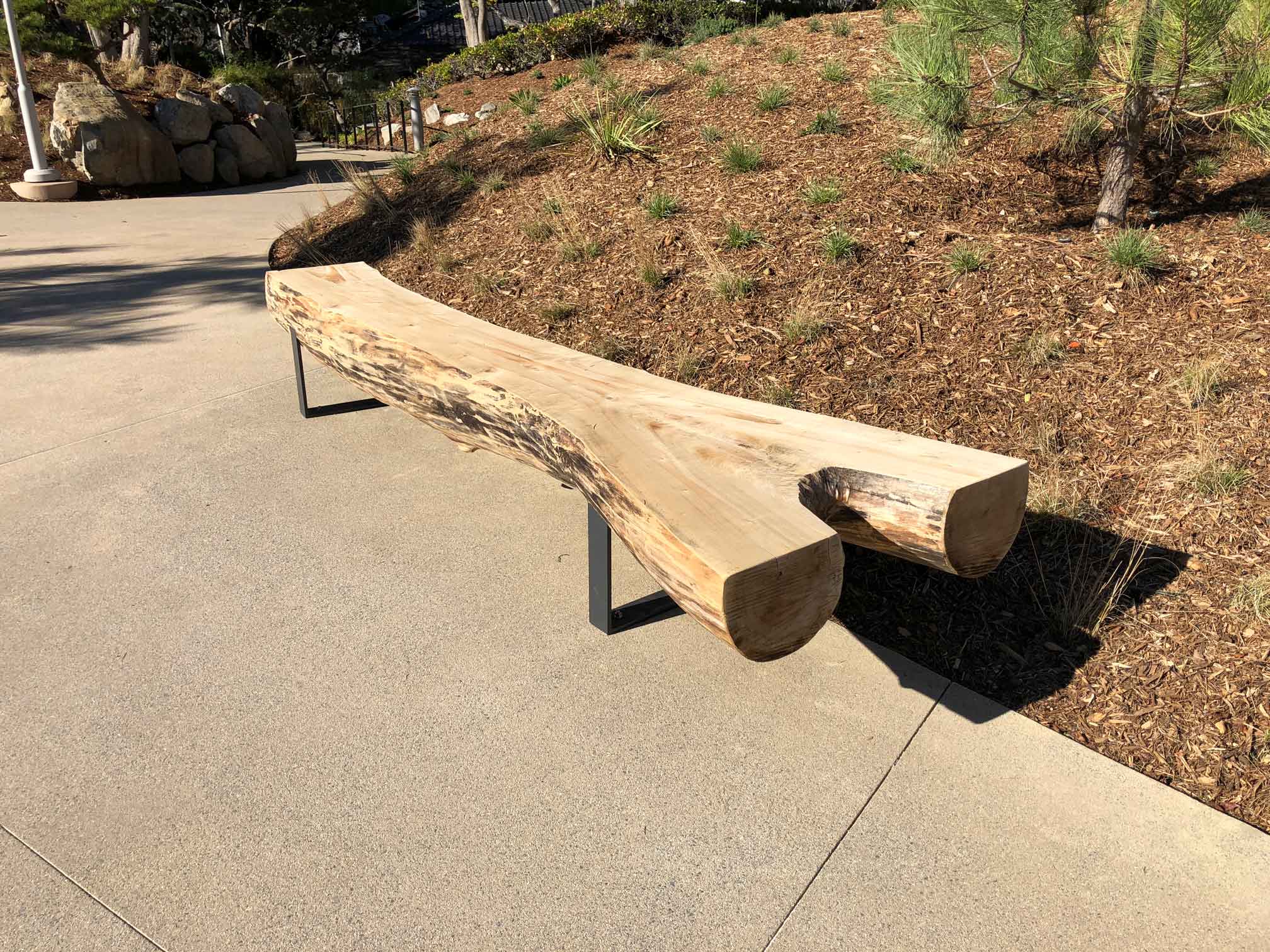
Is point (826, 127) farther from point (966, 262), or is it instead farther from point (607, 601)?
point (607, 601)

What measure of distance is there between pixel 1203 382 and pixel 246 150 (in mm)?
11787

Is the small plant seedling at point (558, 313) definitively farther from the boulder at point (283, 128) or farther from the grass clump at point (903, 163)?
the boulder at point (283, 128)

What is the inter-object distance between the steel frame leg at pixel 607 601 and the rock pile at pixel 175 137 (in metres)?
10.3

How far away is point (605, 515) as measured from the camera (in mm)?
2686

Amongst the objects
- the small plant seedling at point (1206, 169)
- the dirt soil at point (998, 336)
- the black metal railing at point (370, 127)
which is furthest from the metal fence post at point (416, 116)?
the small plant seedling at point (1206, 169)

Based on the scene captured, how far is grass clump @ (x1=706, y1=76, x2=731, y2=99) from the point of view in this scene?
7.95 metres

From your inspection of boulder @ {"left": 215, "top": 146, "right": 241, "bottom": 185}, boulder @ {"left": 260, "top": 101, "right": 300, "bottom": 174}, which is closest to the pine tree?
boulder @ {"left": 215, "top": 146, "right": 241, "bottom": 185}

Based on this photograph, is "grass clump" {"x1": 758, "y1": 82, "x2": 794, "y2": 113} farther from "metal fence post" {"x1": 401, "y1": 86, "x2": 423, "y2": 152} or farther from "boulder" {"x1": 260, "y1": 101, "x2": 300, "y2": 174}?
"boulder" {"x1": 260, "y1": 101, "x2": 300, "y2": 174}

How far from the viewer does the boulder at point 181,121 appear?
38.5ft

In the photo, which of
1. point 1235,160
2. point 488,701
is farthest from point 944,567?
point 1235,160

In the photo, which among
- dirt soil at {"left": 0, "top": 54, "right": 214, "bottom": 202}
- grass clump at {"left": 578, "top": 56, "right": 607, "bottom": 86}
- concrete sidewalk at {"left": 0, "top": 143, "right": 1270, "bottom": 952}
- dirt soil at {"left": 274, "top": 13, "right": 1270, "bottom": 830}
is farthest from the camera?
dirt soil at {"left": 0, "top": 54, "right": 214, "bottom": 202}

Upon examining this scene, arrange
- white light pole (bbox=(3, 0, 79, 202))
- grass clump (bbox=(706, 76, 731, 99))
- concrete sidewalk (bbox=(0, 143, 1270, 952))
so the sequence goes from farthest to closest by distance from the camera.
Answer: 1. white light pole (bbox=(3, 0, 79, 202))
2. grass clump (bbox=(706, 76, 731, 99))
3. concrete sidewalk (bbox=(0, 143, 1270, 952))

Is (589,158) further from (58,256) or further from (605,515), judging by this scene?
(605,515)

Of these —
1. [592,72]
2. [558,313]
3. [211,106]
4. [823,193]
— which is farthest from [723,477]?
[211,106]
